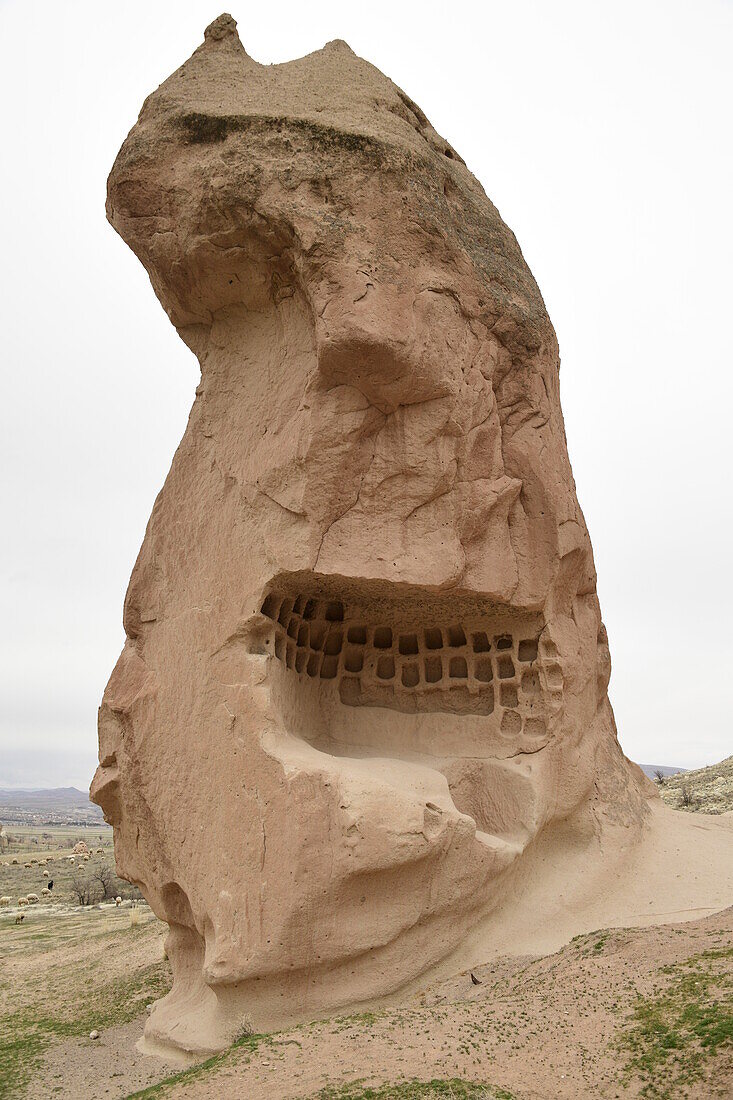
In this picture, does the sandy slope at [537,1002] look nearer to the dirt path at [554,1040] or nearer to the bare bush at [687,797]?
the dirt path at [554,1040]

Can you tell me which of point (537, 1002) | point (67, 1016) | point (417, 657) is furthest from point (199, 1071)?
point (417, 657)

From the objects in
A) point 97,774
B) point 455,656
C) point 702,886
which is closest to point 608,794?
point 702,886

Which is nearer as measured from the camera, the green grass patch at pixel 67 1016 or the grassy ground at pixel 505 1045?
the grassy ground at pixel 505 1045

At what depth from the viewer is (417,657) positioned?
9875 mm

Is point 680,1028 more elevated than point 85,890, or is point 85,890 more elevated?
point 680,1028

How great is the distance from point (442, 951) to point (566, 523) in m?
4.63

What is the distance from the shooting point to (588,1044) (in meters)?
5.57

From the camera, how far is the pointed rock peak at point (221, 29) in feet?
32.2

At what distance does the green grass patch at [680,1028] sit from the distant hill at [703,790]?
855 cm

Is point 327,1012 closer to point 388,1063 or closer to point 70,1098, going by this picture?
point 388,1063

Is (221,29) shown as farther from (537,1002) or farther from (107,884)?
(107,884)

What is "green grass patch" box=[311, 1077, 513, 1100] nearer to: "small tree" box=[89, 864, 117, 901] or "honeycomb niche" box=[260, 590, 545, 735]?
"honeycomb niche" box=[260, 590, 545, 735]

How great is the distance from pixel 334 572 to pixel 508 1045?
4.18 metres

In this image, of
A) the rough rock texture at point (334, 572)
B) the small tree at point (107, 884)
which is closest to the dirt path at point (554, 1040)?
the rough rock texture at point (334, 572)
